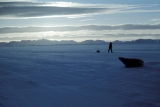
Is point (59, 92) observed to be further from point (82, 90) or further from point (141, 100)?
point (141, 100)

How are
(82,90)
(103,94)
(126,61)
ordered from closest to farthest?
1. (103,94)
2. (82,90)
3. (126,61)

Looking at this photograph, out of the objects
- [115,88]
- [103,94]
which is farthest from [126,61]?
[103,94]

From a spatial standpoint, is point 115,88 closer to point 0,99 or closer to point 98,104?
point 98,104

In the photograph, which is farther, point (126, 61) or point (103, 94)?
point (126, 61)

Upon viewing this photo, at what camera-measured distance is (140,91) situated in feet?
24.3

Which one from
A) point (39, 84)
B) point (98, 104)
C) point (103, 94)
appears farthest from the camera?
point (39, 84)

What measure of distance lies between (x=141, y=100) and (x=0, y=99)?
4199mm

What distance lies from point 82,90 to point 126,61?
291 inches

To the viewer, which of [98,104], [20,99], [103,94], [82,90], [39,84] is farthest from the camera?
[39,84]

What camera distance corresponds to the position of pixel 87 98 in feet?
21.8

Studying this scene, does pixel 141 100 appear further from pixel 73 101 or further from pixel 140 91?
pixel 73 101

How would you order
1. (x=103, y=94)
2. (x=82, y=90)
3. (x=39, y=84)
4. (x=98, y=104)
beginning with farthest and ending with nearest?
1. (x=39, y=84)
2. (x=82, y=90)
3. (x=103, y=94)
4. (x=98, y=104)

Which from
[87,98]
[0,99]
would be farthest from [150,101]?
[0,99]

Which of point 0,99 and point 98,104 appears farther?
point 0,99
